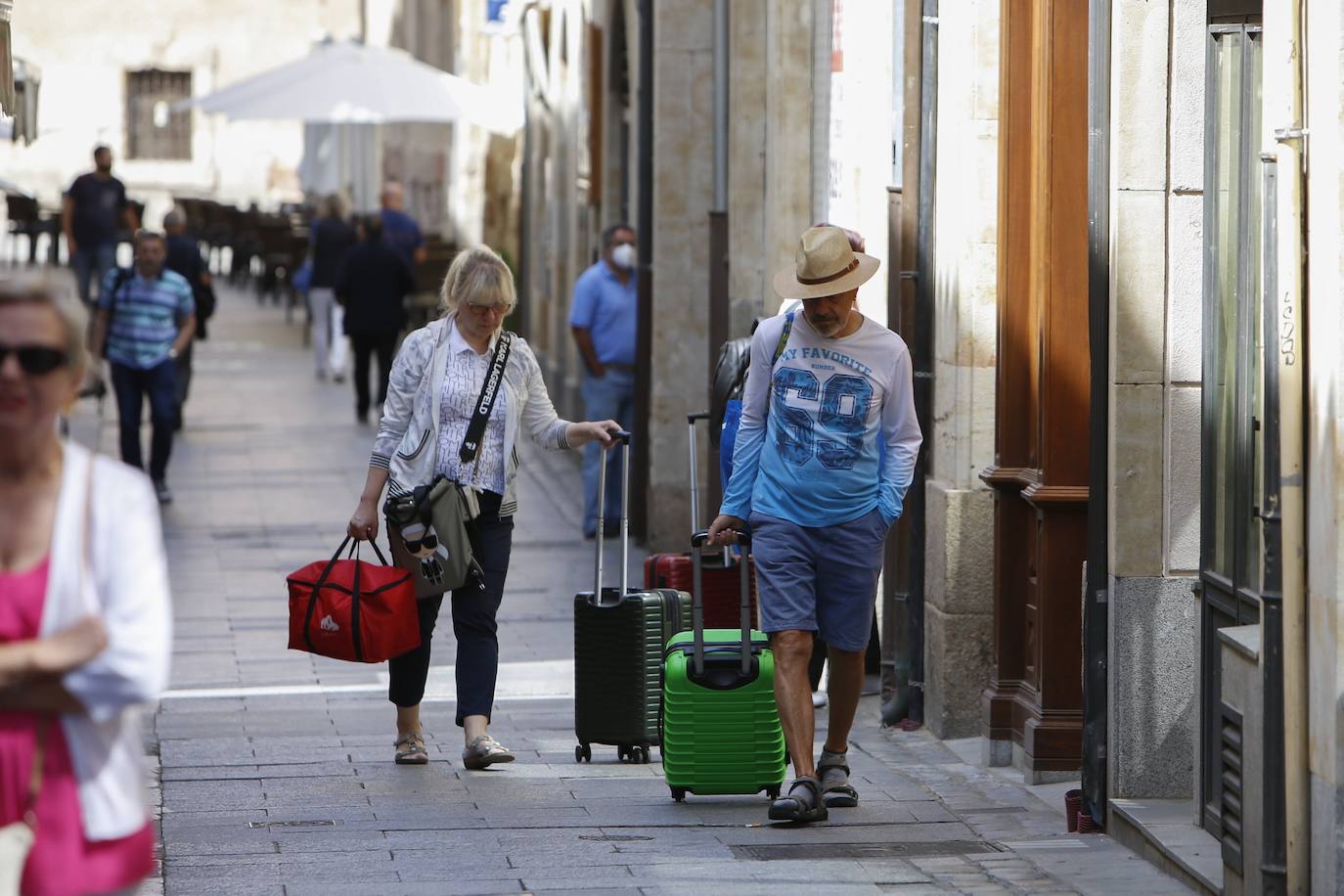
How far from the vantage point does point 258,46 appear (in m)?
49.2

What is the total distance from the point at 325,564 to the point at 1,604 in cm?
424

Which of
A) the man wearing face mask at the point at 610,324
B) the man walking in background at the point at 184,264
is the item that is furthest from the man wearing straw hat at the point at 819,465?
the man walking in background at the point at 184,264

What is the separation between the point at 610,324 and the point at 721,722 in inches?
319

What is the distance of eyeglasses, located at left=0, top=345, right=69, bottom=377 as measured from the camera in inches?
145

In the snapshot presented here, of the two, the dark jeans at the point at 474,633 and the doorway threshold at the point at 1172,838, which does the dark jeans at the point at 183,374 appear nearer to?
the dark jeans at the point at 474,633

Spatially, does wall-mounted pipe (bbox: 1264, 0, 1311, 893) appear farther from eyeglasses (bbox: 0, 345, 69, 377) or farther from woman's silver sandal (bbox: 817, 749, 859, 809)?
eyeglasses (bbox: 0, 345, 69, 377)

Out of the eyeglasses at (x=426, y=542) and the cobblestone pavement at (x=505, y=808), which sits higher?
the eyeglasses at (x=426, y=542)

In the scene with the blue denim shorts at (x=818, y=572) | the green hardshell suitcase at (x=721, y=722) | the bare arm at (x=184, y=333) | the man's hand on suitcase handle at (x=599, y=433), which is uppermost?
the bare arm at (x=184, y=333)

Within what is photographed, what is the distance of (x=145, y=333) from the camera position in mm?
15414

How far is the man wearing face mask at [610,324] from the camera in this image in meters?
15.3

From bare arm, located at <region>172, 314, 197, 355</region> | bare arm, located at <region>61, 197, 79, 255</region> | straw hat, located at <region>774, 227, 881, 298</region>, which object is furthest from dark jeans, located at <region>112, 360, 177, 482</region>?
bare arm, located at <region>61, 197, 79, 255</region>

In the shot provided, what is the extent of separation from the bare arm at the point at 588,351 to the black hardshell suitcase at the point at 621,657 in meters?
7.13

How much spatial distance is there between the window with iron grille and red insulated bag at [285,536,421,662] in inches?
1676

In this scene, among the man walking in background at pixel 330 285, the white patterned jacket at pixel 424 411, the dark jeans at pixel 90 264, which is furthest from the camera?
the dark jeans at pixel 90 264
